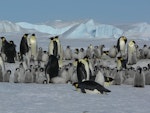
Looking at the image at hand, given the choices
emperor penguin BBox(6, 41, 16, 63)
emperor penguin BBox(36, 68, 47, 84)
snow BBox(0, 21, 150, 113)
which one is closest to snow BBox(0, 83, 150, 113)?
snow BBox(0, 21, 150, 113)

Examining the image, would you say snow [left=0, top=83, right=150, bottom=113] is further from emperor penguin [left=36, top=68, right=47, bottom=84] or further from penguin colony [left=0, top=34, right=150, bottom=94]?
emperor penguin [left=36, top=68, right=47, bottom=84]

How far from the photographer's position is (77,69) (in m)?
11.3

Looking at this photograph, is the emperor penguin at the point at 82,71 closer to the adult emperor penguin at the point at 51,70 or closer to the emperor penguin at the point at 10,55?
the adult emperor penguin at the point at 51,70

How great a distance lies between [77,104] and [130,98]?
5.07 ft

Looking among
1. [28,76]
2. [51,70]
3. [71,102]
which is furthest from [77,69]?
[71,102]

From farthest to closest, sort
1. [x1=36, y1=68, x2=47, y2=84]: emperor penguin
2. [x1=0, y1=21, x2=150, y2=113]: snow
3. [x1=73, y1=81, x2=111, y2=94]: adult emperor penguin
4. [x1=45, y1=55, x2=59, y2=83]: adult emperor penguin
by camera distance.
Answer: [x1=45, y1=55, x2=59, y2=83]: adult emperor penguin < [x1=36, y1=68, x2=47, y2=84]: emperor penguin < [x1=73, y1=81, x2=111, y2=94]: adult emperor penguin < [x1=0, y1=21, x2=150, y2=113]: snow

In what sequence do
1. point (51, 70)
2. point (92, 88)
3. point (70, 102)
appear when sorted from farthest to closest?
point (51, 70) < point (92, 88) < point (70, 102)

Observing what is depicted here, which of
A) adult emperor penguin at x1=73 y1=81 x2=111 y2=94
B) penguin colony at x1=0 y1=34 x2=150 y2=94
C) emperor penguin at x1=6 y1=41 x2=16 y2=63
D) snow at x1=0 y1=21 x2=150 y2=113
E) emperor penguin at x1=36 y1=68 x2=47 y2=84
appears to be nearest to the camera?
snow at x1=0 y1=21 x2=150 y2=113

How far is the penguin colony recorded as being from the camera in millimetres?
11102

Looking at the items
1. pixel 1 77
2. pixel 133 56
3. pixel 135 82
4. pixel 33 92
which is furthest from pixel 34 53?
pixel 33 92

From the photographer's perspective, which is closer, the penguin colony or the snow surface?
the snow surface

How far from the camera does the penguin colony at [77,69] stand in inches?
437

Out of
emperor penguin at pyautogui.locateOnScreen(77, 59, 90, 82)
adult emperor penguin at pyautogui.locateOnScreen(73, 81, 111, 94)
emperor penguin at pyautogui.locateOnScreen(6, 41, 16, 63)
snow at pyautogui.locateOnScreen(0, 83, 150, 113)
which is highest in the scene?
emperor penguin at pyautogui.locateOnScreen(6, 41, 16, 63)

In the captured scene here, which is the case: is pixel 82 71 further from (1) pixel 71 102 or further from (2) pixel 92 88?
(1) pixel 71 102
